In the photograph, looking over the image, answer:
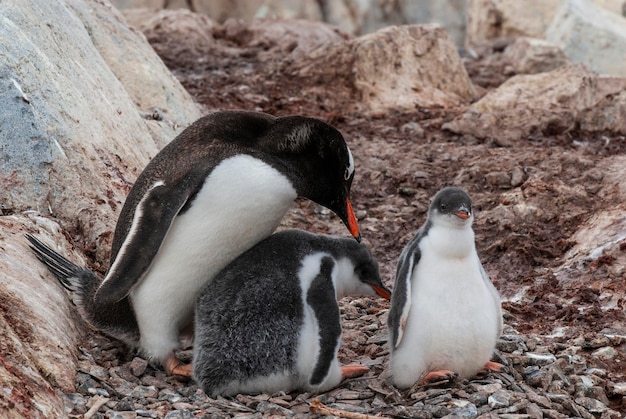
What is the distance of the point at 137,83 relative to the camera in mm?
7727

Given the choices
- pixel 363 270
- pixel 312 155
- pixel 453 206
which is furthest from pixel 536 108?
pixel 453 206

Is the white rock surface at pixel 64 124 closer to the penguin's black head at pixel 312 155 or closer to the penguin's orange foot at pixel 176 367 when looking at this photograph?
the penguin's orange foot at pixel 176 367

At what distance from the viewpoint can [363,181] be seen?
26.4ft

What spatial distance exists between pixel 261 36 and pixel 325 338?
955 cm

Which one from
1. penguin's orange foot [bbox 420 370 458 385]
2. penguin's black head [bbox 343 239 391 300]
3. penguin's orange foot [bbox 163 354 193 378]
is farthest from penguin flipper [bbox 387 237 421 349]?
penguin's orange foot [bbox 163 354 193 378]

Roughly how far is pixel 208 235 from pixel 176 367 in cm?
70

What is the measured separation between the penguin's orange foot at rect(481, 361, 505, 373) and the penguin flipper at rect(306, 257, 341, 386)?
0.75 m

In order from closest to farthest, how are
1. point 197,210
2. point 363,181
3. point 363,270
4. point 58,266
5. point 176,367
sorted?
1. point 197,210
2. point 176,367
3. point 58,266
4. point 363,270
5. point 363,181

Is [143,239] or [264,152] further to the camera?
[264,152]

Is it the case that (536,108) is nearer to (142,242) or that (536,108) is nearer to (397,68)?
(397,68)

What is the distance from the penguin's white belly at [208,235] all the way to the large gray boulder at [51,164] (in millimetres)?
442

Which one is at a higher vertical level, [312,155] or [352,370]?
[312,155]

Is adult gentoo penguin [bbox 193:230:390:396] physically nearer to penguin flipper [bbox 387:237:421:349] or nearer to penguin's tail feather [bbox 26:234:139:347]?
penguin flipper [bbox 387:237:421:349]

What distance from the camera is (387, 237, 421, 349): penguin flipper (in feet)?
14.9
